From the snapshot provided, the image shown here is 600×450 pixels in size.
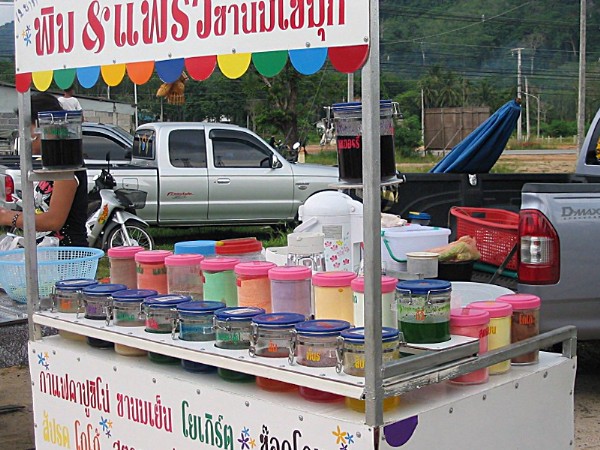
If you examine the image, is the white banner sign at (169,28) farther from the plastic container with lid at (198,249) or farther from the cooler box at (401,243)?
the cooler box at (401,243)

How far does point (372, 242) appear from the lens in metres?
2.20

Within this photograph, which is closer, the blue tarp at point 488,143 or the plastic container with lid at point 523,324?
the plastic container with lid at point 523,324

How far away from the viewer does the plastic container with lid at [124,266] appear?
3.43m

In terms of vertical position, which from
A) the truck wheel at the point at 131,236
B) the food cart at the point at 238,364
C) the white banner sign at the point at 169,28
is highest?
the white banner sign at the point at 169,28

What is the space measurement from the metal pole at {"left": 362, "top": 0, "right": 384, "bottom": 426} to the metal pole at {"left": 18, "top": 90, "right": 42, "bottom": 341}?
166 cm

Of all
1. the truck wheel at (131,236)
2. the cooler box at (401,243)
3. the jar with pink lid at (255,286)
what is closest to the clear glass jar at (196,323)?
the jar with pink lid at (255,286)

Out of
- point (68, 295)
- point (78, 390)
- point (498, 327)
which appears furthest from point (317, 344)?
point (68, 295)

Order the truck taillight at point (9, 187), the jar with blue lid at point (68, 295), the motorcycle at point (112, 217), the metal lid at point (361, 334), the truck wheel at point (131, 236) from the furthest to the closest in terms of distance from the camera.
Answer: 1. the truck wheel at point (131, 236)
2. the motorcycle at point (112, 217)
3. the truck taillight at point (9, 187)
4. the jar with blue lid at point (68, 295)
5. the metal lid at point (361, 334)

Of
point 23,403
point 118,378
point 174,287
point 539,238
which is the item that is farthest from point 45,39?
point 23,403

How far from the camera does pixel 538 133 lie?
244 ft

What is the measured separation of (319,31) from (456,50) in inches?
3133

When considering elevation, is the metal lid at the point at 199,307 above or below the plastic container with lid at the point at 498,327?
above

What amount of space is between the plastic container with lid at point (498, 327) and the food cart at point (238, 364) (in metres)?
0.04

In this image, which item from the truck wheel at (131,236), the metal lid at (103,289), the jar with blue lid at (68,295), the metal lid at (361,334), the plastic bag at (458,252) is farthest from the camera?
the truck wheel at (131,236)
